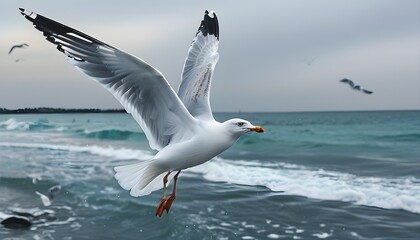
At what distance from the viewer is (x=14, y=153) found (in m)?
23.1

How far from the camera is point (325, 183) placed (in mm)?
13992

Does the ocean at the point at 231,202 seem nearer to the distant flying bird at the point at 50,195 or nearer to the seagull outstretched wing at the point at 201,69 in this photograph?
the distant flying bird at the point at 50,195

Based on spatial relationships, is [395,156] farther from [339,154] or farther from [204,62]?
[204,62]

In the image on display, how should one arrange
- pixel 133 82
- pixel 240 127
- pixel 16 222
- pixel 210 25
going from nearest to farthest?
pixel 240 127 → pixel 133 82 → pixel 210 25 → pixel 16 222

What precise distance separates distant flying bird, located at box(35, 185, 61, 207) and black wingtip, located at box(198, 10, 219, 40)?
325 inches

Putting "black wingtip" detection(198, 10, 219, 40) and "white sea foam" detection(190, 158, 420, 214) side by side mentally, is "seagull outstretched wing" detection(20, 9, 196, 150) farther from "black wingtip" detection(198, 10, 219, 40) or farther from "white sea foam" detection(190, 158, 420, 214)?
"white sea foam" detection(190, 158, 420, 214)

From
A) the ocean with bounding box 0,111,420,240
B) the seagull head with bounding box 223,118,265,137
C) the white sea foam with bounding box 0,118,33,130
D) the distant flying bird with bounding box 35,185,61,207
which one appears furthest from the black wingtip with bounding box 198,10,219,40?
the white sea foam with bounding box 0,118,33,130

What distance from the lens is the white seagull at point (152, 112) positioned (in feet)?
7.18

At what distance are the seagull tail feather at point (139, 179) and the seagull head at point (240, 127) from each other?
51 centimetres

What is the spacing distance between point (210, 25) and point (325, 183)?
10.4 metres

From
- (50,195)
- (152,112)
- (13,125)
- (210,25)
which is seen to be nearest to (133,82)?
(152,112)

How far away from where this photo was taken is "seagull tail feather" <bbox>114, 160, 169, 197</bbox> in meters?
2.62

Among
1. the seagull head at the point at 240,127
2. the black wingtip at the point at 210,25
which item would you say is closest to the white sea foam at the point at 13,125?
the black wingtip at the point at 210,25

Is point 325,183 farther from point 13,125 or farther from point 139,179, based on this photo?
point 13,125
